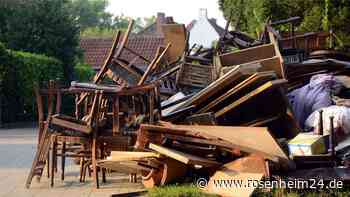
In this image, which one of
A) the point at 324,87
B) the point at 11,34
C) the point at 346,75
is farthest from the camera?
the point at 11,34

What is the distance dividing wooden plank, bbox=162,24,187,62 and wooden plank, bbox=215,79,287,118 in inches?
186

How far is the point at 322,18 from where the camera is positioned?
15094mm

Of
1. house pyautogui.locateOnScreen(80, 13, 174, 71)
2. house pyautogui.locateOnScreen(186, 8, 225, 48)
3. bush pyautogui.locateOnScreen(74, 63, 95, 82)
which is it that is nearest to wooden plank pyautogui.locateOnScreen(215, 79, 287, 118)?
bush pyautogui.locateOnScreen(74, 63, 95, 82)

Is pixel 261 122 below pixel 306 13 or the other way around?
below

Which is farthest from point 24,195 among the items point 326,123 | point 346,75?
point 346,75

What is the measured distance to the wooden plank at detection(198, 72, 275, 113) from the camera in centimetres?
875

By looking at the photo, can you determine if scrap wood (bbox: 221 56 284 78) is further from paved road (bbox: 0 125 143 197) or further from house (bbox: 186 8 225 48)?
house (bbox: 186 8 225 48)

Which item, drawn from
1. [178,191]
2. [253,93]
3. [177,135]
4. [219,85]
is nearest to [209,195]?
[178,191]

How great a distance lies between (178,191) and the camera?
729 centimetres

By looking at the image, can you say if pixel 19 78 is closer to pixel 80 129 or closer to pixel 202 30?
pixel 80 129

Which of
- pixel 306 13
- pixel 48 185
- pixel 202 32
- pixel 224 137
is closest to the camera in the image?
pixel 224 137

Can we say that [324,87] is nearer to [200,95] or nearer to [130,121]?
[200,95]

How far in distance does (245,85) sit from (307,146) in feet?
4.75

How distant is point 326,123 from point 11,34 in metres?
21.7
